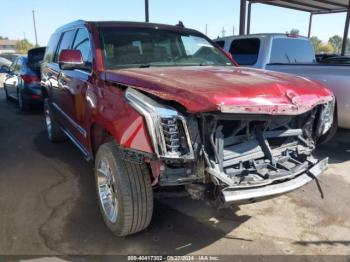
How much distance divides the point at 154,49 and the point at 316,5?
51.1 ft

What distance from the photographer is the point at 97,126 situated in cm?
369

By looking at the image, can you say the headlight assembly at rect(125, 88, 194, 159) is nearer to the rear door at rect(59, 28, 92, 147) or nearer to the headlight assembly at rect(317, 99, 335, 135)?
the rear door at rect(59, 28, 92, 147)

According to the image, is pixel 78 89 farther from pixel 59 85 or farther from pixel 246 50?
pixel 246 50

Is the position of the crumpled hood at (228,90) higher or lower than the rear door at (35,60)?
higher

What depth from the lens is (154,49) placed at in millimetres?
4148

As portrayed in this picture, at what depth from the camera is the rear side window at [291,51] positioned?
6984mm

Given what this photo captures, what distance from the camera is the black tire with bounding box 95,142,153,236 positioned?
9.67 feet

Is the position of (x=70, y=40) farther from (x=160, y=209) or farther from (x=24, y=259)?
(x=24, y=259)

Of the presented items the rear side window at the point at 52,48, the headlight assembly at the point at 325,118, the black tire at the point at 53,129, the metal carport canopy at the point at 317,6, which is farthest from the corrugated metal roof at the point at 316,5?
the headlight assembly at the point at 325,118

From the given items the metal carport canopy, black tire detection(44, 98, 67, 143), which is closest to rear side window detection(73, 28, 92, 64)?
black tire detection(44, 98, 67, 143)

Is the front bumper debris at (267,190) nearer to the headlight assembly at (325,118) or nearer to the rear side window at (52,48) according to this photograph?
the headlight assembly at (325,118)

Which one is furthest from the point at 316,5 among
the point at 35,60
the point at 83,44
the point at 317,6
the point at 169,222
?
the point at 169,222

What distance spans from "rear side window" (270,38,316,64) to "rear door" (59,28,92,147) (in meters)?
3.96

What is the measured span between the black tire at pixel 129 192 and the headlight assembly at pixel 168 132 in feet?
1.70
